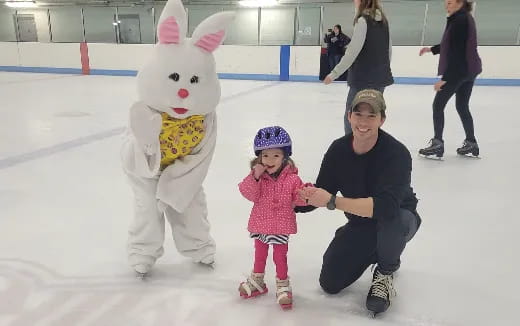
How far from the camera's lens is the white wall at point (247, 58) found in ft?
27.0

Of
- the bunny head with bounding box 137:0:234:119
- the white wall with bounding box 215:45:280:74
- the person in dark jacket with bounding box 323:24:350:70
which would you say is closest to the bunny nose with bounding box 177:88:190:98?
the bunny head with bounding box 137:0:234:119

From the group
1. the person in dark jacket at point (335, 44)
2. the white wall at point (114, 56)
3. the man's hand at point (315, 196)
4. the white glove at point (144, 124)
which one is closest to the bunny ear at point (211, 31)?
the white glove at point (144, 124)

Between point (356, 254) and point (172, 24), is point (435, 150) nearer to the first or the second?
point (356, 254)

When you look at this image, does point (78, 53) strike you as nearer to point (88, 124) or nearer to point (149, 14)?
point (149, 14)

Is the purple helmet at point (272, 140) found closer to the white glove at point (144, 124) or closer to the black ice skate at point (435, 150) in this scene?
the white glove at point (144, 124)

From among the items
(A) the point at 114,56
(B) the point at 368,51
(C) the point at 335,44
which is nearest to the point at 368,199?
(B) the point at 368,51

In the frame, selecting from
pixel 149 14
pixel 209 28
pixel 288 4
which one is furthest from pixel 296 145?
pixel 149 14

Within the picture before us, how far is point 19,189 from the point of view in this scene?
2.34m

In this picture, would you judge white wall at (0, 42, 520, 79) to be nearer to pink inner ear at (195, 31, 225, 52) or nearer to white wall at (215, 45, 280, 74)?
white wall at (215, 45, 280, 74)

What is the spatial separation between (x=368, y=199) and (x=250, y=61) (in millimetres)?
8511

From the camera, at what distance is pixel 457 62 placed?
282 cm

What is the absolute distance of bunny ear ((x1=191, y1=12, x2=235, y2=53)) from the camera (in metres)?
1.28

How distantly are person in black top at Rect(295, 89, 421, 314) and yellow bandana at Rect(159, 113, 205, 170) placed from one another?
397mm

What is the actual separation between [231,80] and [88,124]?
499 cm
